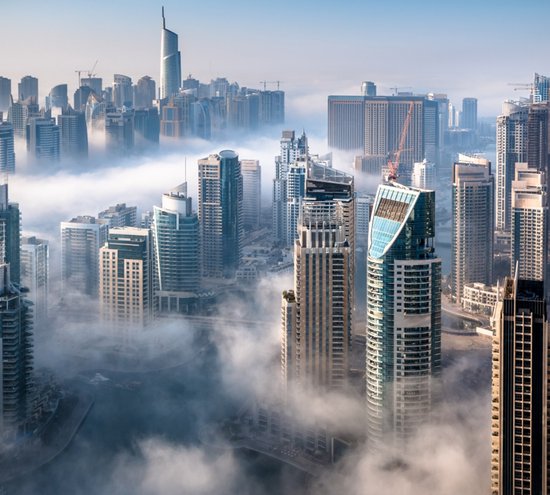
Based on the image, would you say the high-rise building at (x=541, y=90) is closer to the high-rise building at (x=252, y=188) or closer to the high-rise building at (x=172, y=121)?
the high-rise building at (x=252, y=188)

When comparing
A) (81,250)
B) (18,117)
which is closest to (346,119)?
(18,117)

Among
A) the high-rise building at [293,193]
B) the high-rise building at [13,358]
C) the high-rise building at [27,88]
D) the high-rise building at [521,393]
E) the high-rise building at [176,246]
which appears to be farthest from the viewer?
the high-rise building at [27,88]

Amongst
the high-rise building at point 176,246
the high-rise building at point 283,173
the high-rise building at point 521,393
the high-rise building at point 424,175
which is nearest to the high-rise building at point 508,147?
the high-rise building at point 424,175

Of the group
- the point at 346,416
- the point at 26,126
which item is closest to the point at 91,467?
the point at 346,416

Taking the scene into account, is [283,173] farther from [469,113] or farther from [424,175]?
[469,113]

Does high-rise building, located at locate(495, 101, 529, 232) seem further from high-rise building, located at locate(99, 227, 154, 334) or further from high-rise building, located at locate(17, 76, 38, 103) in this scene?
high-rise building, located at locate(17, 76, 38, 103)

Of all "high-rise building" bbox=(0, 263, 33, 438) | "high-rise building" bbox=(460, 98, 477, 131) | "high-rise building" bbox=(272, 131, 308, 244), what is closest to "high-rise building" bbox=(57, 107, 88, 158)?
"high-rise building" bbox=(272, 131, 308, 244)

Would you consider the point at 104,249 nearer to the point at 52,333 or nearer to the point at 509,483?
the point at 52,333
